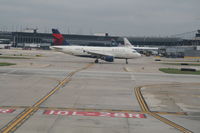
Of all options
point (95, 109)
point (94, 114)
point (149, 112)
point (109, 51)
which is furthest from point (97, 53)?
point (94, 114)

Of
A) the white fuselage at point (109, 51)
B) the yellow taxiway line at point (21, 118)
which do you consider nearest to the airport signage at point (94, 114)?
the yellow taxiway line at point (21, 118)

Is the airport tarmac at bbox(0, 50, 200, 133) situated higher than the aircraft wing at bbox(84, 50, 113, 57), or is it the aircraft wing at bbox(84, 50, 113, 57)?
the aircraft wing at bbox(84, 50, 113, 57)

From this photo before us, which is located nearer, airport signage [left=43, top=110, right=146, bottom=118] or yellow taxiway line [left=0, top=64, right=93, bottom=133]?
yellow taxiway line [left=0, top=64, right=93, bottom=133]

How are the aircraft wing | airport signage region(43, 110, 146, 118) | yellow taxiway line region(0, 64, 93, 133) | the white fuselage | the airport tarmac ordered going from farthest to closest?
the white fuselage
the aircraft wing
airport signage region(43, 110, 146, 118)
the airport tarmac
yellow taxiway line region(0, 64, 93, 133)

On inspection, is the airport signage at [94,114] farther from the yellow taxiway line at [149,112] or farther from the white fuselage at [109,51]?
the white fuselage at [109,51]

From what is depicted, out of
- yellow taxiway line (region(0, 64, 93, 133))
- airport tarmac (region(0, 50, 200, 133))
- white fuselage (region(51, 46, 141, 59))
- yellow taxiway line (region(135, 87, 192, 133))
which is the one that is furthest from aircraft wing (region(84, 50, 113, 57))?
yellow taxiway line (region(0, 64, 93, 133))

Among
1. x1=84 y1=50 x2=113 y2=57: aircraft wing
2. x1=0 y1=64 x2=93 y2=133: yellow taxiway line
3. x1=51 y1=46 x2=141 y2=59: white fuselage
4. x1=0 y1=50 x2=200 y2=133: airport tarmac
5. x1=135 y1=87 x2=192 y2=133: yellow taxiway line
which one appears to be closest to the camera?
x1=0 y1=64 x2=93 y2=133: yellow taxiway line

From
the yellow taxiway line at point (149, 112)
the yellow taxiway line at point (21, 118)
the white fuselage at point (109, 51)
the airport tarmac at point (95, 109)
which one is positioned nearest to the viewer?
Result: the yellow taxiway line at point (21, 118)

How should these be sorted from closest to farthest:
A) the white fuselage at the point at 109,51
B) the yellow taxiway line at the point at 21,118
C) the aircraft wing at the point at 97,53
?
the yellow taxiway line at the point at 21,118, the aircraft wing at the point at 97,53, the white fuselage at the point at 109,51

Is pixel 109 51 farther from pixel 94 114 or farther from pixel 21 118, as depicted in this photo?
pixel 21 118

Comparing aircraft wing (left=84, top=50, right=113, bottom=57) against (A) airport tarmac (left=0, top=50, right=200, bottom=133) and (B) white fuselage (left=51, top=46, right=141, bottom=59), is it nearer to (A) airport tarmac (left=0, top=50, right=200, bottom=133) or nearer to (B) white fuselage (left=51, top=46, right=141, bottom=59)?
(B) white fuselage (left=51, top=46, right=141, bottom=59)

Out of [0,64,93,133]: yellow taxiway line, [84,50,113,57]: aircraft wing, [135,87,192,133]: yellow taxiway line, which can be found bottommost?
[135,87,192,133]: yellow taxiway line

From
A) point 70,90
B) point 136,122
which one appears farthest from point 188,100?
point 70,90

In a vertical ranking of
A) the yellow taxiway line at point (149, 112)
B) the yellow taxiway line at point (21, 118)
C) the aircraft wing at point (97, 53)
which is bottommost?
the yellow taxiway line at point (149, 112)
